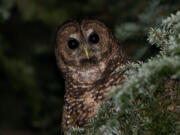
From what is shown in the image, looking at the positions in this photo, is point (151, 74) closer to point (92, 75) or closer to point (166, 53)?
point (166, 53)

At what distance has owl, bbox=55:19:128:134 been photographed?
303 cm

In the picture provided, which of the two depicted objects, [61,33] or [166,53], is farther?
[61,33]

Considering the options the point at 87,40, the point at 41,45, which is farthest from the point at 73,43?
the point at 41,45

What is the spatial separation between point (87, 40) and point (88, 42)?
2 cm

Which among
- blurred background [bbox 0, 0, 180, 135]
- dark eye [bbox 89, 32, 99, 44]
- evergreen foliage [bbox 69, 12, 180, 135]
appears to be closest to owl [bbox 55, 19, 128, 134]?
dark eye [bbox 89, 32, 99, 44]

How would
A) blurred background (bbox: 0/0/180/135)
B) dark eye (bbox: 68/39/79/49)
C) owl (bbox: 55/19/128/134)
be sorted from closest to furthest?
1. owl (bbox: 55/19/128/134)
2. dark eye (bbox: 68/39/79/49)
3. blurred background (bbox: 0/0/180/135)

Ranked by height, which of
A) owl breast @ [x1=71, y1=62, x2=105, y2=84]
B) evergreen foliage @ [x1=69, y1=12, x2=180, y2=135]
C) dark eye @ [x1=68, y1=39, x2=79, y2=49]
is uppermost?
dark eye @ [x1=68, y1=39, x2=79, y2=49]

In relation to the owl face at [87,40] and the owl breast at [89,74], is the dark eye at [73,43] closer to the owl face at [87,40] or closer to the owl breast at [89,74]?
the owl face at [87,40]

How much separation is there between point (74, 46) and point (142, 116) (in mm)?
1575

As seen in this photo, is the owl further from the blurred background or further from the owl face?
the blurred background

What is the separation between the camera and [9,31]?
16.6 ft

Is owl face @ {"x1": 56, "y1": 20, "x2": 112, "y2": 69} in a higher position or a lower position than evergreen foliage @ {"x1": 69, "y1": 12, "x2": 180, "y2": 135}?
higher

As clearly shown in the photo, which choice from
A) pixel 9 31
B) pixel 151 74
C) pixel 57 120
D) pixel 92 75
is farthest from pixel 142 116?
pixel 9 31

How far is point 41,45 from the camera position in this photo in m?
4.97
